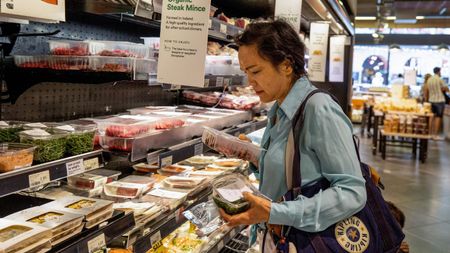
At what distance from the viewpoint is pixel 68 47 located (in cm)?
225

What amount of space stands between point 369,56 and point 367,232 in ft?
71.7

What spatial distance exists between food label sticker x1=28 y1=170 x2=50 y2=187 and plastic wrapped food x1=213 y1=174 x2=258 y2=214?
61 cm

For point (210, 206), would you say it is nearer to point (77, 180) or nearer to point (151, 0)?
point (77, 180)

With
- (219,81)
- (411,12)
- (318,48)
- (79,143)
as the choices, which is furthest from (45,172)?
(411,12)

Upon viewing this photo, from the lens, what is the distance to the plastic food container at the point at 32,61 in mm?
2132

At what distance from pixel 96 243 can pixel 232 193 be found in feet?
A: 1.80

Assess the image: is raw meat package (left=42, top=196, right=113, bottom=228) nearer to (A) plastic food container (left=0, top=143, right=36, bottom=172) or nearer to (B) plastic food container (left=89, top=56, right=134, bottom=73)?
(A) plastic food container (left=0, top=143, right=36, bottom=172)

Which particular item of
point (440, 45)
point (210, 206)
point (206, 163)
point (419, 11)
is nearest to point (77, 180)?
point (210, 206)

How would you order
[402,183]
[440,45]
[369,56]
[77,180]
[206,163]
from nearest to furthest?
[77,180], [206,163], [402,183], [440,45], [369,56]

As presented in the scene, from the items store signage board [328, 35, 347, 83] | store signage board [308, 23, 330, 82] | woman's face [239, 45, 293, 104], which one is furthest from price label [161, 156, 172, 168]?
store signage board [328, 35, 347, 83]

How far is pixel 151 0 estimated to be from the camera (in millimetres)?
2135

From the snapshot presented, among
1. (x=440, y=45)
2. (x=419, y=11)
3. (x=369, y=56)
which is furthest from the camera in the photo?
(x=369, y=56)

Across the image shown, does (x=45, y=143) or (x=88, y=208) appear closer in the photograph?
(x=45, y=143)

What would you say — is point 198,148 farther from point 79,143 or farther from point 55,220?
point 55,220
